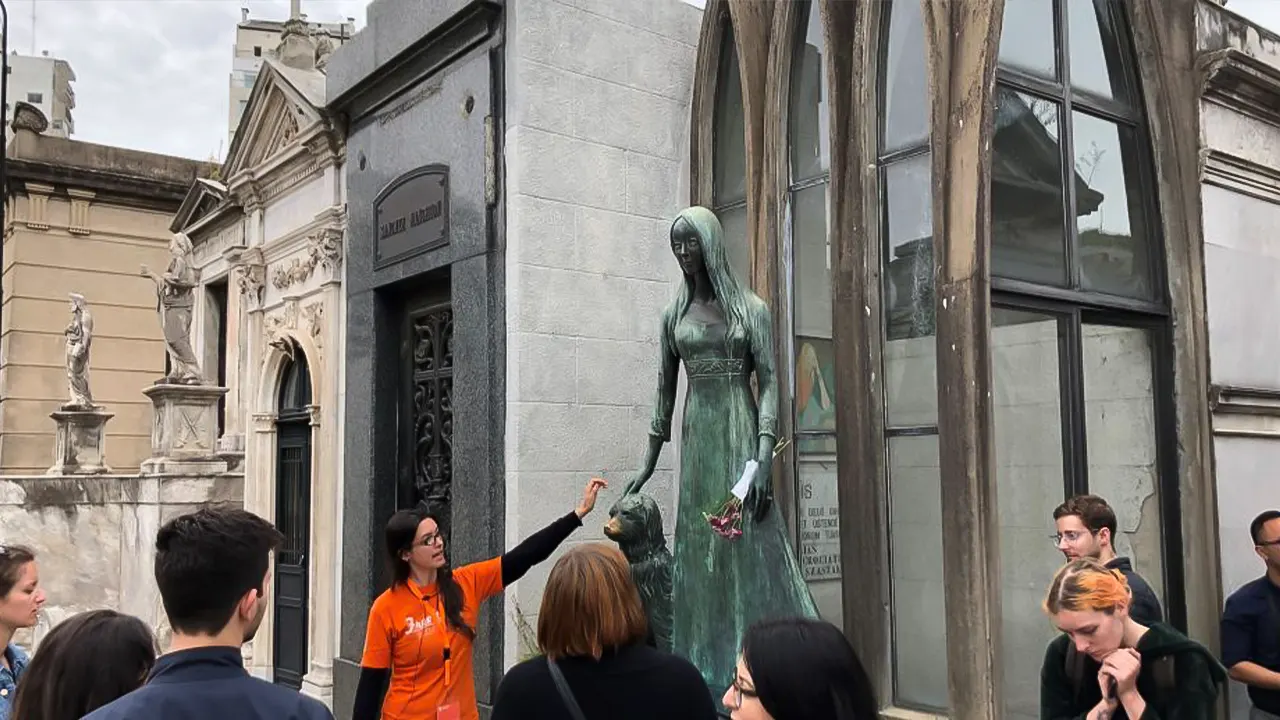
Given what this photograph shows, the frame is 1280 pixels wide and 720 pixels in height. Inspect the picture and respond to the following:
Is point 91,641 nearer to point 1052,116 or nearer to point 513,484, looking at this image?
point 513,484

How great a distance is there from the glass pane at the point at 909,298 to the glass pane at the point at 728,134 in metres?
1.44

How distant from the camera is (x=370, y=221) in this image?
7.93 meters

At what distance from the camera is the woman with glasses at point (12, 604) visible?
129 inches

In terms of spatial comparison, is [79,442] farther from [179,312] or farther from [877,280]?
[877,280]

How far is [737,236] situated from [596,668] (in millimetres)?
4694

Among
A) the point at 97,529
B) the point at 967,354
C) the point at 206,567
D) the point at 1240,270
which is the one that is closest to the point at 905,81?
the point at 967,354

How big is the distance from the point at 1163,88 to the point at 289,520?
26.9 ft

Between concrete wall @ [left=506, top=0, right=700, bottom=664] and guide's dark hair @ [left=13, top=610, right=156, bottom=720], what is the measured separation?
3683 mm

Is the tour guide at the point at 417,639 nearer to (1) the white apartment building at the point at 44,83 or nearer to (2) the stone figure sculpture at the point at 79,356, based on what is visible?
(2) the stone figure sculpture at the point at 79,356

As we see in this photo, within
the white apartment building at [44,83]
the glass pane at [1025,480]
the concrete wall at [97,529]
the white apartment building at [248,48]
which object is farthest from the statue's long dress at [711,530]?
the white apartment building at [248,48]

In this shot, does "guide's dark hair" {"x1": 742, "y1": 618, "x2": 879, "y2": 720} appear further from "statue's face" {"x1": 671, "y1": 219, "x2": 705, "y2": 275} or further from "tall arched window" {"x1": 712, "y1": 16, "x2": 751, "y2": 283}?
"tall arched window" {"x1": 712, "y1": 16, "x2": 751, "y2": 283}

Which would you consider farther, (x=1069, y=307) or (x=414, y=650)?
(x=1069, y=307)

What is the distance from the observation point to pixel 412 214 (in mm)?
7344

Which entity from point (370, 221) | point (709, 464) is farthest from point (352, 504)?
point (709, 464)
